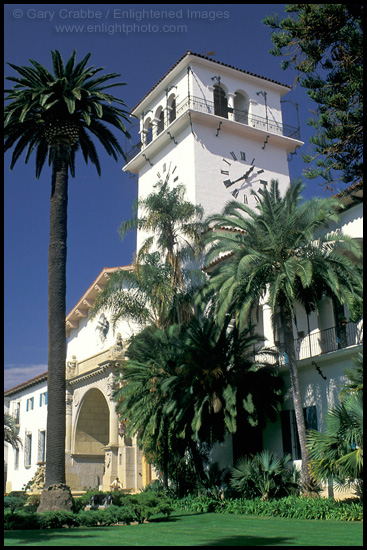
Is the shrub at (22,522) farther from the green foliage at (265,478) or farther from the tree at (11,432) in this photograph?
the tree at (11,432)

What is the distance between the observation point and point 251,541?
519 inches

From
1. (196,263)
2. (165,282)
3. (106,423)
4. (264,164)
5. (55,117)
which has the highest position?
(264,164)

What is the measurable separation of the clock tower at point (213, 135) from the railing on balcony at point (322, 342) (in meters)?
13.3

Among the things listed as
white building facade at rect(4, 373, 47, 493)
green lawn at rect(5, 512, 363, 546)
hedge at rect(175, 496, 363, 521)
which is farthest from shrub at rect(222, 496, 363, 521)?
white building facade at rect(4, 373, 47, 493)

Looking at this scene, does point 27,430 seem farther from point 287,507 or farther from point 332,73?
point 332,73

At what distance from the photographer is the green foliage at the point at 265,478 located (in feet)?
74.8

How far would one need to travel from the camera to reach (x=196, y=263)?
35812mm

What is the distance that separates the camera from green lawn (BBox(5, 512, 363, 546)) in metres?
12.9

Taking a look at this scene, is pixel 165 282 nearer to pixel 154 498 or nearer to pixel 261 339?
pixel 261 339

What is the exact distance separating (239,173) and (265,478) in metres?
23.1

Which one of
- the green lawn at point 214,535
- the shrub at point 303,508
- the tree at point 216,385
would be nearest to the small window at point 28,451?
the tree at point 216,385

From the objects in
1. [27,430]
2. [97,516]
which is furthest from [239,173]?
[27,430]

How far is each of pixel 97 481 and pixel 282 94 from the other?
100 ft

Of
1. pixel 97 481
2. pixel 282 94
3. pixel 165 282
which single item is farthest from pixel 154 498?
pixel 282 94
